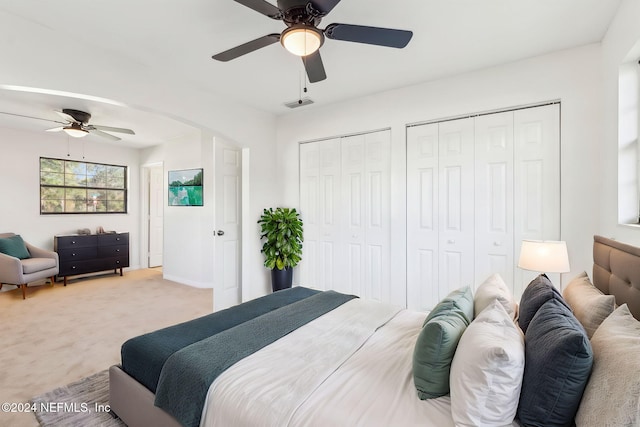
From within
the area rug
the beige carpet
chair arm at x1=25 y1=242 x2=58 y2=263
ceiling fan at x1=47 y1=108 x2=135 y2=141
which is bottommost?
the area rug

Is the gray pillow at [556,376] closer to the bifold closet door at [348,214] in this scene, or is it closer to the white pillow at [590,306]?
the white pillow at [590,306]

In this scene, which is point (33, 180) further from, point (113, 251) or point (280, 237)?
point (280, 237)

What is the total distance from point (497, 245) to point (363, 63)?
2198 mm

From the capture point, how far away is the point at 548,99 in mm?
2750

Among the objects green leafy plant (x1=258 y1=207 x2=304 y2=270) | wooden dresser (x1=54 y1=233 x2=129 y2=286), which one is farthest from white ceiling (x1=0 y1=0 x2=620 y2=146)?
wooden dresser (x1=54 y1=233 x2=129 y2=286)


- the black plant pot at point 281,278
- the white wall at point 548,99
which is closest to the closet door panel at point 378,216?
the white wall at point 548,99

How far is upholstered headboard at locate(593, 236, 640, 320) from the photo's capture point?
1.32 m

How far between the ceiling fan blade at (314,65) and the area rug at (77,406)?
2.62 m

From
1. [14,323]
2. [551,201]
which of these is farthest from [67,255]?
[551,201]

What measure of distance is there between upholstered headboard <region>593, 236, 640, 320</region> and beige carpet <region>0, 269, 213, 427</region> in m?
3.31

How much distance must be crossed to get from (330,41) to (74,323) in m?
4.10

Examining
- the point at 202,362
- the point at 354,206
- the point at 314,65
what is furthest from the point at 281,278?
the point at 314,65

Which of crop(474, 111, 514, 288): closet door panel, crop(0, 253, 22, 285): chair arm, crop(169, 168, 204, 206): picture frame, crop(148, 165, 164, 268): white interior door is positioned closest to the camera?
crop(474, 111, 514, 288): closet door panel

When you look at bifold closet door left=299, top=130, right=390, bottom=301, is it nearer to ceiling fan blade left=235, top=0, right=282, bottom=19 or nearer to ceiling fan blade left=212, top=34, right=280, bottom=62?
→ ceiling fan blade left=212, top=34, right=280, bottom=62
